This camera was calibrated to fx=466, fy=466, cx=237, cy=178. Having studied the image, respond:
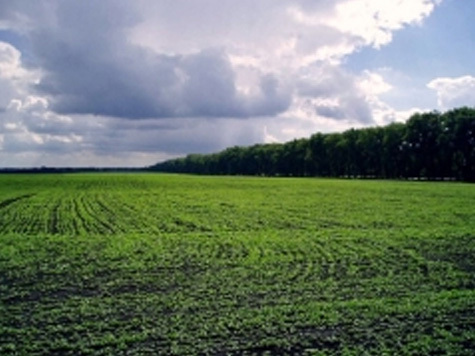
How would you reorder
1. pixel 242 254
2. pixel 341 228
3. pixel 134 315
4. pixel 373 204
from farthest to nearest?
pixel 373 204 → pixel 341 228 → pixel 242 254 → pixel 134 315

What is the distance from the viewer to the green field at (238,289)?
1105 cm

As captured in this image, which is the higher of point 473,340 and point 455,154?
point 455,154

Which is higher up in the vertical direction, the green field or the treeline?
the treeline

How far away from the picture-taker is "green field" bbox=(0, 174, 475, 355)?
11055 mm

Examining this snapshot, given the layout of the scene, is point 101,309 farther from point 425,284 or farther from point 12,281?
point 425,284

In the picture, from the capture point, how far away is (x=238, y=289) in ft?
50.9

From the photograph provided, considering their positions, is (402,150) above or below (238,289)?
above

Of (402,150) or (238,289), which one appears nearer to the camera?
(238,289)

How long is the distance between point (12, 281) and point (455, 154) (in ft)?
361

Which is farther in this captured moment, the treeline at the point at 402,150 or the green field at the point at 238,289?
the treeline at the point at 402,150

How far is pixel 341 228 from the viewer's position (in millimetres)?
30625

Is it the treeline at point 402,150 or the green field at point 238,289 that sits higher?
the treeline at point 402,150

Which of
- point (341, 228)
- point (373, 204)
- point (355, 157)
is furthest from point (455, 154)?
point (341, 228)

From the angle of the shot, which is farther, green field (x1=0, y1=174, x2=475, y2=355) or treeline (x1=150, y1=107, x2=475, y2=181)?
treeline (x1=150, y1=107, x2=475, y2=181)
